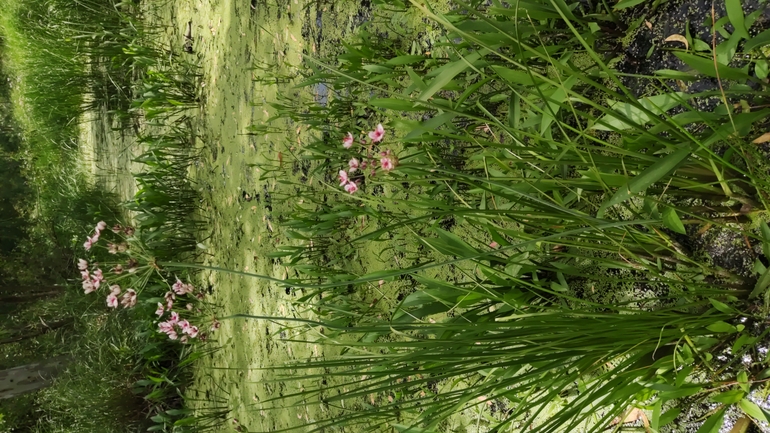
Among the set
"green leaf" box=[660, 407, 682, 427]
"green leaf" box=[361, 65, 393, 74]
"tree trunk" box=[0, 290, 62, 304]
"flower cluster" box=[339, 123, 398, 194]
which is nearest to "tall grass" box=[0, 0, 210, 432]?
"tree trunk" box=[0, 290, 62, 304]

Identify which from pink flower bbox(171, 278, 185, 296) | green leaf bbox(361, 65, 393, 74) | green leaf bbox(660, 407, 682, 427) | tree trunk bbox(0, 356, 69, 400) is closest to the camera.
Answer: green leaf bbox(660, 407, 682, 427)

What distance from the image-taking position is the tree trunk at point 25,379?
4992 millimetres

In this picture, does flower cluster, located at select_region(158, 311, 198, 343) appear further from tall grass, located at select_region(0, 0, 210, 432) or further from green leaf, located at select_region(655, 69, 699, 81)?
green leaf, located at select_region(655, 69, 699, 81)

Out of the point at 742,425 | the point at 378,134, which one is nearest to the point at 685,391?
the point at 742,425

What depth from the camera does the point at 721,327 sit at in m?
0.92

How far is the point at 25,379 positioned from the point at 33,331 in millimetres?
899

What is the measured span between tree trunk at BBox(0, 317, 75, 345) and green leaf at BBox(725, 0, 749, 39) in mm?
6288

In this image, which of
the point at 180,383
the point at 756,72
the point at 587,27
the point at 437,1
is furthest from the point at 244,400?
the point at 756,72

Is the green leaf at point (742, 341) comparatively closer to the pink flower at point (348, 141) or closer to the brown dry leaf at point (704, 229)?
the brown dry leaf at point (704, 229)

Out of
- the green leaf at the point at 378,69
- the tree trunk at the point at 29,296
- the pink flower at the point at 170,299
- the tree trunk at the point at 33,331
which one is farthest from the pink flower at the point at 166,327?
the tree trunk at the point at 29,296

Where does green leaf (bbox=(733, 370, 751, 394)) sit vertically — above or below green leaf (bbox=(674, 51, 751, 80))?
below

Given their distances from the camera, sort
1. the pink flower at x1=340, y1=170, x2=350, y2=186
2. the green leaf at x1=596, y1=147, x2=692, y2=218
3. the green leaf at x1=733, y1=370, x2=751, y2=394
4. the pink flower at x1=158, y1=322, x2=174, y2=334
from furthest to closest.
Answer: the pink flower at x1=158, y1=322, x2=174, y2=334 → the pink flower at x1=340, y1=170, x2=350, y2=186 → the green leaf at x1=733, y1=370, x2=751, y2=394 → the green leaf at x1=596, y1=147, x2=692, y2=218

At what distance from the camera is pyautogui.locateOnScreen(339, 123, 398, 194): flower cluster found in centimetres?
171

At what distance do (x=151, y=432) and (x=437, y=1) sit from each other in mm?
3452
